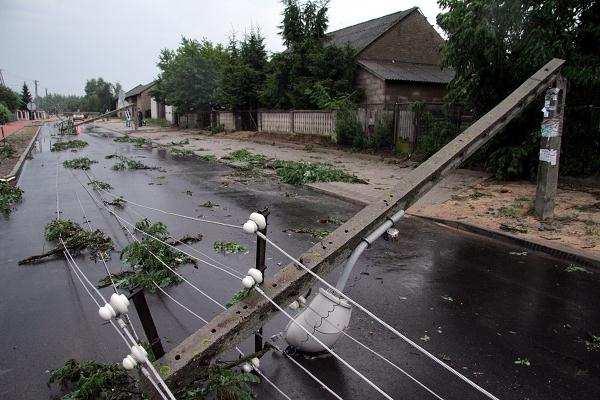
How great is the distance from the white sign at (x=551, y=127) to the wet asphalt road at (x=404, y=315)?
244cm

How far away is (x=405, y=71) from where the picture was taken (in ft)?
98.0

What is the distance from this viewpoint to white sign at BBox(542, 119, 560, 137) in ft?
26.4

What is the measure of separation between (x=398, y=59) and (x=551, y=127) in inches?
1015

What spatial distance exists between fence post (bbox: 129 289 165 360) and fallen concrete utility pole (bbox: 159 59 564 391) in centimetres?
10

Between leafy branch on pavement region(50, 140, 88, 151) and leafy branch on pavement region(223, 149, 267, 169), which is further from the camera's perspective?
leafy branch on pavement region(50, 140, 88, 151)

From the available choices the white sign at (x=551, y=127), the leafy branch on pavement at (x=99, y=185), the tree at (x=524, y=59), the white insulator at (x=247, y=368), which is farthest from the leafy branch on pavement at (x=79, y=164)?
the white sign at (x=551, y=127)

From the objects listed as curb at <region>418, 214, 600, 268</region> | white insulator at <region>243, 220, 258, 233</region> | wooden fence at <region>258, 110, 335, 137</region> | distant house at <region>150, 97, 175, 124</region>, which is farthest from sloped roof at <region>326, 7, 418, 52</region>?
distant house at <region>150, 97, 175, 124</region>

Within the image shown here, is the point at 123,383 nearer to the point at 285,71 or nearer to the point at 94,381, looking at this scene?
the point at 94,381

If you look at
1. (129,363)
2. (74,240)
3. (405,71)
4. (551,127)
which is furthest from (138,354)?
(405,71)

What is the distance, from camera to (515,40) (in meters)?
11.8

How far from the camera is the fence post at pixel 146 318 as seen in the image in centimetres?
248

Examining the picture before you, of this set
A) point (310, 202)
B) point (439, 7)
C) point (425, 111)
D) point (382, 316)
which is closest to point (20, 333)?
point (382, 316)

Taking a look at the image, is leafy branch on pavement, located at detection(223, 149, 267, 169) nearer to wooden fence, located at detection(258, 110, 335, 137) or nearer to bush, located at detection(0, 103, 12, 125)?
wooden fence, located at detection(258, 110, 335, 137)

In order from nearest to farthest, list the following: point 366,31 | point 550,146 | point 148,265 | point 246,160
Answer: point 148,265, point 550,146, point 246,160, point 366,31
